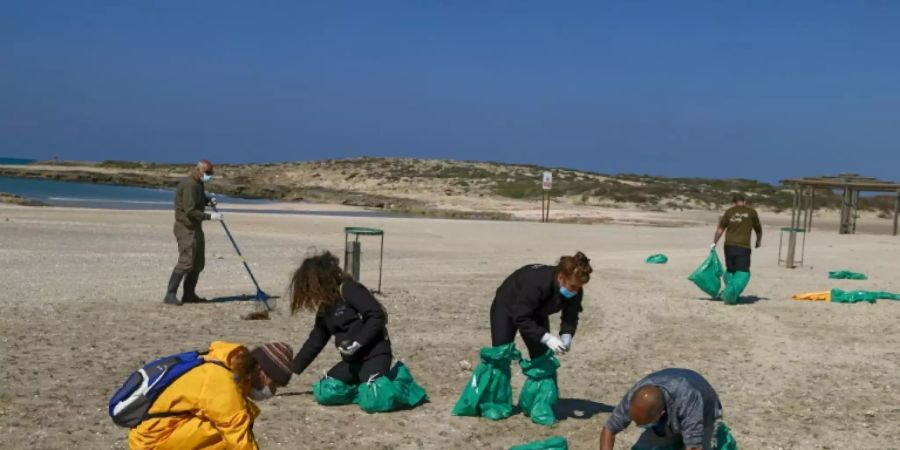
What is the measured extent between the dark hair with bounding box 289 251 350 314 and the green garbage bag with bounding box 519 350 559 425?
149cm

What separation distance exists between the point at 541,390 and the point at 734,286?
7409mm

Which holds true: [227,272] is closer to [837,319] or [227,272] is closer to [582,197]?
[837,319]

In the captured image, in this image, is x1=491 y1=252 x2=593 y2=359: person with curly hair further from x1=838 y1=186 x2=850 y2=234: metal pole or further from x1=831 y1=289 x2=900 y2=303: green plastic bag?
x1=838 y1=186 x2=850 y2=234: metal pole

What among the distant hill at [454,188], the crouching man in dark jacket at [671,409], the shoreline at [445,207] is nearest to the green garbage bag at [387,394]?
the crouching man in dark jacket at [671,409]

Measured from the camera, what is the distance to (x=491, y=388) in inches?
279

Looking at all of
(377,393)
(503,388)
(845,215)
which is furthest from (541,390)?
(845,215)

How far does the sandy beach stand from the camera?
6781 millimetres

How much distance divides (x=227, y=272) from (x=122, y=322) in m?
5.46

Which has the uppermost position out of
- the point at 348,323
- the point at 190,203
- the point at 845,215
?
the point at 190,203

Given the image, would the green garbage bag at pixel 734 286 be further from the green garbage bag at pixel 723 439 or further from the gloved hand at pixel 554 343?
the green garbage bag at pixel 723 439

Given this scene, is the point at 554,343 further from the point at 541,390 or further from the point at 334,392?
the point at 334,392

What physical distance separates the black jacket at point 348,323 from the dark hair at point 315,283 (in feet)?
0.43

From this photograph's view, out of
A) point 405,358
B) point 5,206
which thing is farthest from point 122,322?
point 5,206

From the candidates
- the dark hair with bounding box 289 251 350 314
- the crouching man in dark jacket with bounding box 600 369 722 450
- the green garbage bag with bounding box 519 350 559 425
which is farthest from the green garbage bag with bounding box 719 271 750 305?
the crouching man in dark jacket with bounding box 600 369 722 450
